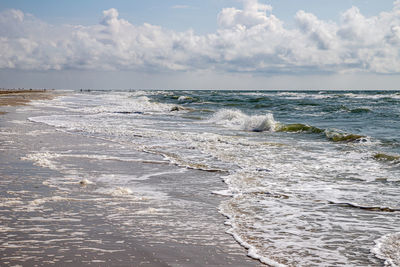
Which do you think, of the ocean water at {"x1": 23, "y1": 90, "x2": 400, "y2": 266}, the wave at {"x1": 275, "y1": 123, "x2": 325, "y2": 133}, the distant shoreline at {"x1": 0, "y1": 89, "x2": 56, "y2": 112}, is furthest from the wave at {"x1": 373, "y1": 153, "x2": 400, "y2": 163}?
the distant shoreline at {"x1": 0, "y1": 89, "x2": 56, "y2": 112}

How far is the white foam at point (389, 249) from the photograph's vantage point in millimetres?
3832

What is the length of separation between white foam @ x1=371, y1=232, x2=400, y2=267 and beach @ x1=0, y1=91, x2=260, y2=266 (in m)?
1.39

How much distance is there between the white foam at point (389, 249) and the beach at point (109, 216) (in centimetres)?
139

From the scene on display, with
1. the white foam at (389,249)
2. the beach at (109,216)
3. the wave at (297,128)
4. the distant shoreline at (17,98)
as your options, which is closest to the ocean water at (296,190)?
the white foam at (389,249)

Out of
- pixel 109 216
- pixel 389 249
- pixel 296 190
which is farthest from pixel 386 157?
pixel 109 216

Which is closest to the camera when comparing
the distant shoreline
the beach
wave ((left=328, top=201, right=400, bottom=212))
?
the beach

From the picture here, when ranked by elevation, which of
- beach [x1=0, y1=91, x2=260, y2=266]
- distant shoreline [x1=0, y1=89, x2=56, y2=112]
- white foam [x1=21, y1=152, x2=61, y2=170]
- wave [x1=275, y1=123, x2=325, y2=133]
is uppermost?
distant shoreline [x1=0, y1=89, x2=56, y2=112]

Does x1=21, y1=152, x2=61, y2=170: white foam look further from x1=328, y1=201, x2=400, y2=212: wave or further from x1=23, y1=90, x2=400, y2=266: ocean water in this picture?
x1=328, y1=201, x2=400, y2=212: wave

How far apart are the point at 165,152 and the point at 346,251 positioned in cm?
699

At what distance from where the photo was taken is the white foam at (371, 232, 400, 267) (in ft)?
12.6

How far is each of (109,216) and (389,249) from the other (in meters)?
3.27

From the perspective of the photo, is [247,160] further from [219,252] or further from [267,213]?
[219,252]

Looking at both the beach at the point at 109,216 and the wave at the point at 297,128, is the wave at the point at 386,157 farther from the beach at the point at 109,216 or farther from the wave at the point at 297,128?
the wave at the point at 297,128

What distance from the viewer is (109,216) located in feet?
16.3
